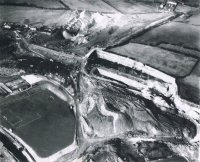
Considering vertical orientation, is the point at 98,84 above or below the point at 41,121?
above

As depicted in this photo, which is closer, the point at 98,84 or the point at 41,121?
the point at 41,121

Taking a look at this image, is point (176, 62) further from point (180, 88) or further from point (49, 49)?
point (49, 49)

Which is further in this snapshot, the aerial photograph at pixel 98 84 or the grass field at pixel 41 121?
Answer: the aerial photograph at pixel 98 84

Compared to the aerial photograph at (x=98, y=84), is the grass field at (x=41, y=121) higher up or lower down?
lower down

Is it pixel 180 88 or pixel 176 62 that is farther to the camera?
pixel 176 62

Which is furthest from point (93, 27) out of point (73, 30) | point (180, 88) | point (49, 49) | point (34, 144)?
point (34, 144)
